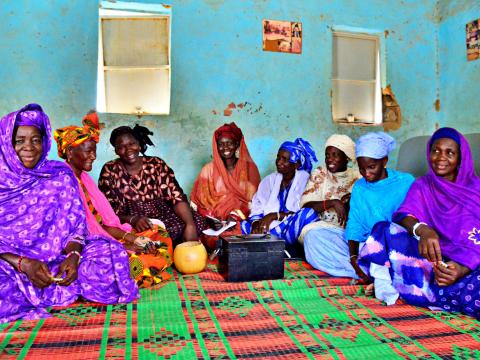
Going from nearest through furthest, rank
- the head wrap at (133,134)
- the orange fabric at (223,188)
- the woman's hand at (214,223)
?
the head wrap at (133,134) → the woman's hand at (214,223) → the orange fabric at (223,188)

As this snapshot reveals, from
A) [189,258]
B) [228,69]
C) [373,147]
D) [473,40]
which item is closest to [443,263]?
[373,147]

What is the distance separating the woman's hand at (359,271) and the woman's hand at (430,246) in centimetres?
62

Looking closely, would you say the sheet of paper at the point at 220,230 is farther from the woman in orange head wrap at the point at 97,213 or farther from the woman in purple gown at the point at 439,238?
the woman in purple gown at the point at 439,238

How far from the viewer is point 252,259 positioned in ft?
10.7

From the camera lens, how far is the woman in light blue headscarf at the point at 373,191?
3121mm

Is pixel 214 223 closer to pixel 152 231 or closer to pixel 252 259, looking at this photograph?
pixel 152 231

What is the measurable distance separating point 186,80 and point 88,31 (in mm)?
1155

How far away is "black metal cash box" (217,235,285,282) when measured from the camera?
3.23m

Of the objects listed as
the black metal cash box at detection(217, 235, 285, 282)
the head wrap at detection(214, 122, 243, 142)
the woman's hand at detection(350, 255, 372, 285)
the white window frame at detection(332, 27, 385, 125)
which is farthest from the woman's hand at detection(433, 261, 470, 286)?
the white window frame at detection(332, 27, 385, 125)

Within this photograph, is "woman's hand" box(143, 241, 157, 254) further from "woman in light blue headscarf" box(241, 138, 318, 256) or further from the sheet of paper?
"woman in light blue headscarf" box(241, 138, 318, 256)

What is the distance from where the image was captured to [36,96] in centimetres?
475

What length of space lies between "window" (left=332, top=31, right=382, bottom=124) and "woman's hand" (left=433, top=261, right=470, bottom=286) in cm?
335

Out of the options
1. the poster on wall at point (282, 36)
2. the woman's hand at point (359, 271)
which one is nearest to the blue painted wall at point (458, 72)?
the poster on wall at point (282, 36)

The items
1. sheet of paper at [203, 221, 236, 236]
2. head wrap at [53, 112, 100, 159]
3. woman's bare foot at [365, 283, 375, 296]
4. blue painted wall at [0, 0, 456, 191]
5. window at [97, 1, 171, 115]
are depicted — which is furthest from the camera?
window at [97, 1, 171, 115]
